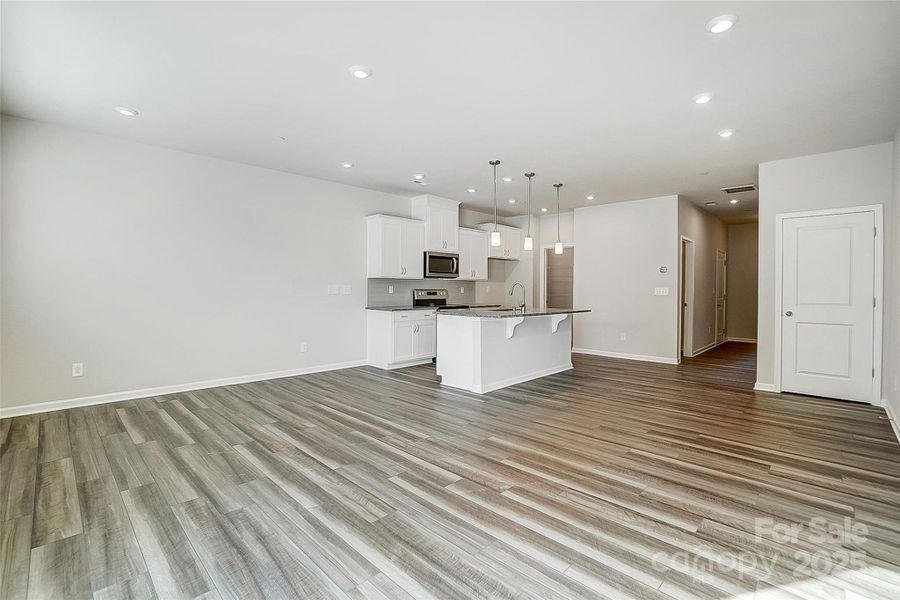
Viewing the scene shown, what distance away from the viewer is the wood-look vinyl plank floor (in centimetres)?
171

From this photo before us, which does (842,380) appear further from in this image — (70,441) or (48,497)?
A: (70,441)

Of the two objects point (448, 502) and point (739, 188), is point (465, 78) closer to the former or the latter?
point (448, 502)

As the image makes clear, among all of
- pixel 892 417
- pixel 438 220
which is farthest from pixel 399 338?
pixel 892 417

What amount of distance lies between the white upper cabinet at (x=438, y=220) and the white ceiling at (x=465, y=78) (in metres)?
2.03

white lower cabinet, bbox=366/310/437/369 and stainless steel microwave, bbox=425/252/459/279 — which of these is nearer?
white lower cabinet, bbox=366/310/437/369

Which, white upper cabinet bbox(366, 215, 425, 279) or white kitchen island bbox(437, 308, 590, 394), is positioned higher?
white upper cabinet bbox(366, 215, 425, 279)

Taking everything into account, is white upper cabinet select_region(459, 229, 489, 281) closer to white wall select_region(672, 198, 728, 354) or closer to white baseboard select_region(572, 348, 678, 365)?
white baseboard select_region(572, 348, 678, 365)

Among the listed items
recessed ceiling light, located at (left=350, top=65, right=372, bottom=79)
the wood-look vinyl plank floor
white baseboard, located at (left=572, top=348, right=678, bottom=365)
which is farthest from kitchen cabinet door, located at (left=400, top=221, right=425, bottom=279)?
recessed ceiling light, located at (left=350, top=65, right=372, bottom=79)

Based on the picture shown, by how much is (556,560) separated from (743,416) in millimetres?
3143

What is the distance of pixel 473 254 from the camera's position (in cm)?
777

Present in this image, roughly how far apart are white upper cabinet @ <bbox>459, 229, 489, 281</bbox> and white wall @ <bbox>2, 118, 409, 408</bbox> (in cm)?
219

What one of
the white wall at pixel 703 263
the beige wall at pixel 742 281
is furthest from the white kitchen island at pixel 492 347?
the beige wall at pixel 742 281

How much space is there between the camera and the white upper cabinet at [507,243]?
8164mm

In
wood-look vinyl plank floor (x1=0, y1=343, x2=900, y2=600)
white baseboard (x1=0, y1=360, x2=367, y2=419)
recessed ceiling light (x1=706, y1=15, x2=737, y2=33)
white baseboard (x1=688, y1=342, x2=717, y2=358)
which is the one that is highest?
recessed ceiling light (x1=706, y1=15, x2=737, y2=33)
